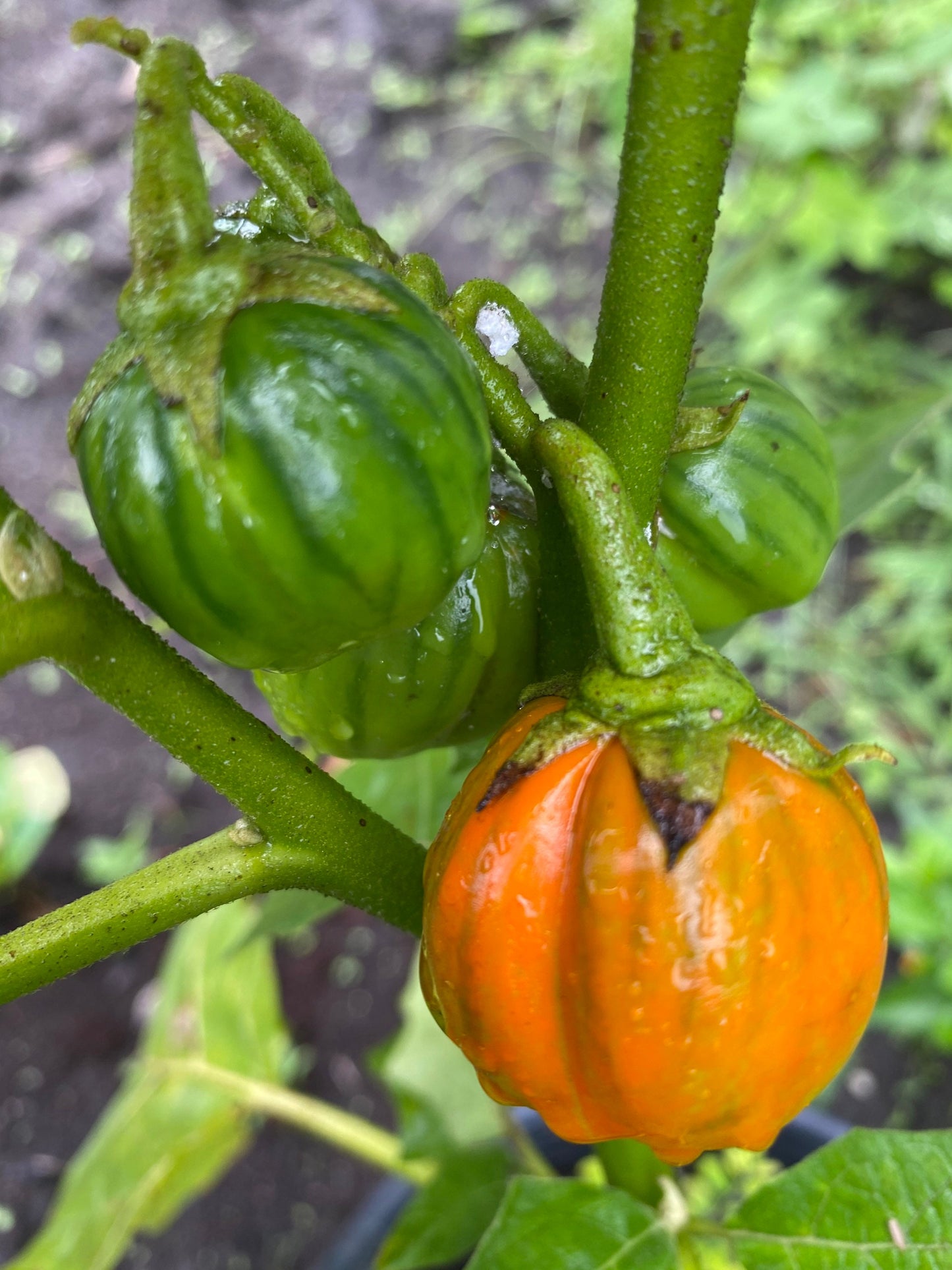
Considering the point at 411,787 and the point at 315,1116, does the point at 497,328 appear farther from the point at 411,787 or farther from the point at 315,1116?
the point at 315,1116

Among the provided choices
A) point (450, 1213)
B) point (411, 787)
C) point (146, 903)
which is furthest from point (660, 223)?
point (450, 1213)

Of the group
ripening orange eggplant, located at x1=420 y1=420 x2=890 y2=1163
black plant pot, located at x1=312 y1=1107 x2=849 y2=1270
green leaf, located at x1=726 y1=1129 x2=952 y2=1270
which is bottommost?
black plant pot, located at x1=312 y1=1107 x2=849 y2=1270

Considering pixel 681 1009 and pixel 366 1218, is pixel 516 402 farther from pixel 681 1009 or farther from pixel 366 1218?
pixel 366 1218

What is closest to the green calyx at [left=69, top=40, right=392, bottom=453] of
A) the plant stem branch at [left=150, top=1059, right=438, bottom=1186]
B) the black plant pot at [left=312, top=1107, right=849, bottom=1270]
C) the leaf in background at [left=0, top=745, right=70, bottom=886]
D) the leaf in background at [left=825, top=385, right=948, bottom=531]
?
the leaf in background at [left=825, top=385, right=948, bottom=531]

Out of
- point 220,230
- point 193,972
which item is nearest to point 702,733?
point 220,230

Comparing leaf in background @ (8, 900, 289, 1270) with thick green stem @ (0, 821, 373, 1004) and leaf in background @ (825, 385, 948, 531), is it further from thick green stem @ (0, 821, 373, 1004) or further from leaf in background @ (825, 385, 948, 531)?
leaf in background @ (825, 385, 948, 531)

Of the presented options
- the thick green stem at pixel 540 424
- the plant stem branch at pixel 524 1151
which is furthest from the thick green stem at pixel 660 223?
the plant stem branch at pixel 524 1151
